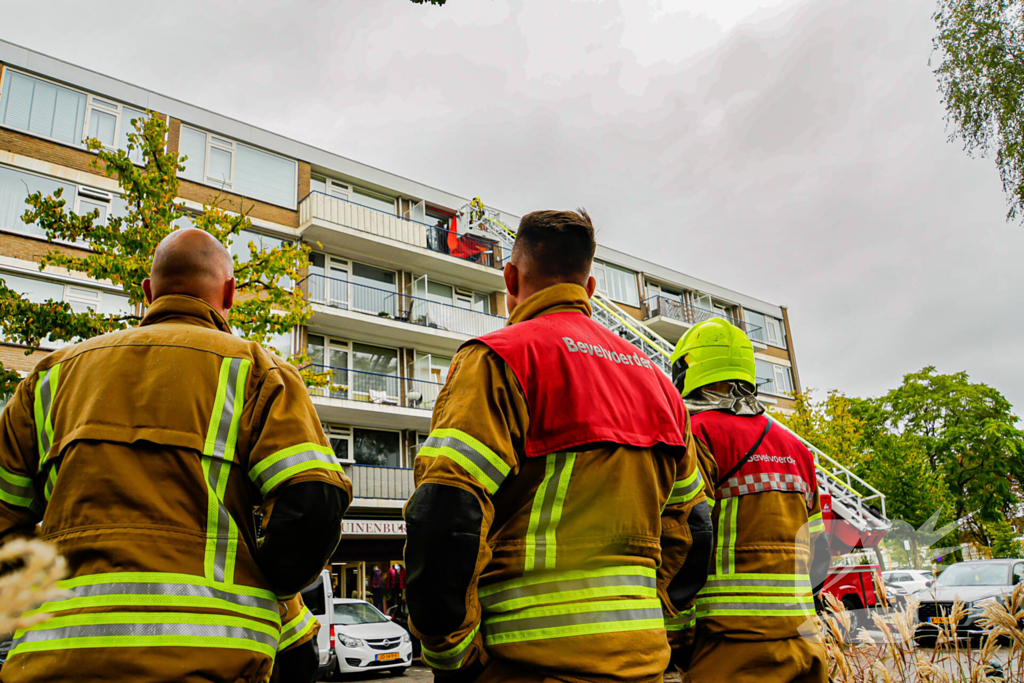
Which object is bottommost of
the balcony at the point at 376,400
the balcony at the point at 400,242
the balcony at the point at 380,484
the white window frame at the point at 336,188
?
the balcony at the point at 380,484

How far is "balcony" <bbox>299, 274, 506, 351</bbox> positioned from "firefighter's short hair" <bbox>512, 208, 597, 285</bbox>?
1911 centimetres

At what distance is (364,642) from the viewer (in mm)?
14000

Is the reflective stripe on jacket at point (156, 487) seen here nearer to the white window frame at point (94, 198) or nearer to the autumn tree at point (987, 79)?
the autumn tree at point (987, 79)

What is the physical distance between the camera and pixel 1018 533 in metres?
3.81

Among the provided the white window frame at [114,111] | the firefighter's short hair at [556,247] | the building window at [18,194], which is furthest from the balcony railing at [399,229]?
the firefighter's short hair at [556,247]

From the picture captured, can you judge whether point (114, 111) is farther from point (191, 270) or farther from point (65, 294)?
point (191, 270)

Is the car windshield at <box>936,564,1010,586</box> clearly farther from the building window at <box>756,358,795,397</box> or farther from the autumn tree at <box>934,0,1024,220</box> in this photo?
the building window at <box>756,358,795,397</box>

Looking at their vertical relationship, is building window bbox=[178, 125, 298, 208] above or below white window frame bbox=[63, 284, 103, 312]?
above

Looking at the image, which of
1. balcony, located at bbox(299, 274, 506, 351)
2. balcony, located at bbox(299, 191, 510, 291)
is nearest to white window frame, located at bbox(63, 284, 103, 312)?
balcony, located at bbox(299, 274, 506, 351)

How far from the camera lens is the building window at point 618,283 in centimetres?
3170

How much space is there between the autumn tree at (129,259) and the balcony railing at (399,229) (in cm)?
856

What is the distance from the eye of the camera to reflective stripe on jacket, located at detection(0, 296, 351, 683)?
176 centimetres

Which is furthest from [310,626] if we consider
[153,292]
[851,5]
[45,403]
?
[851,5]

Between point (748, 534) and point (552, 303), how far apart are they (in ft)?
4.93
